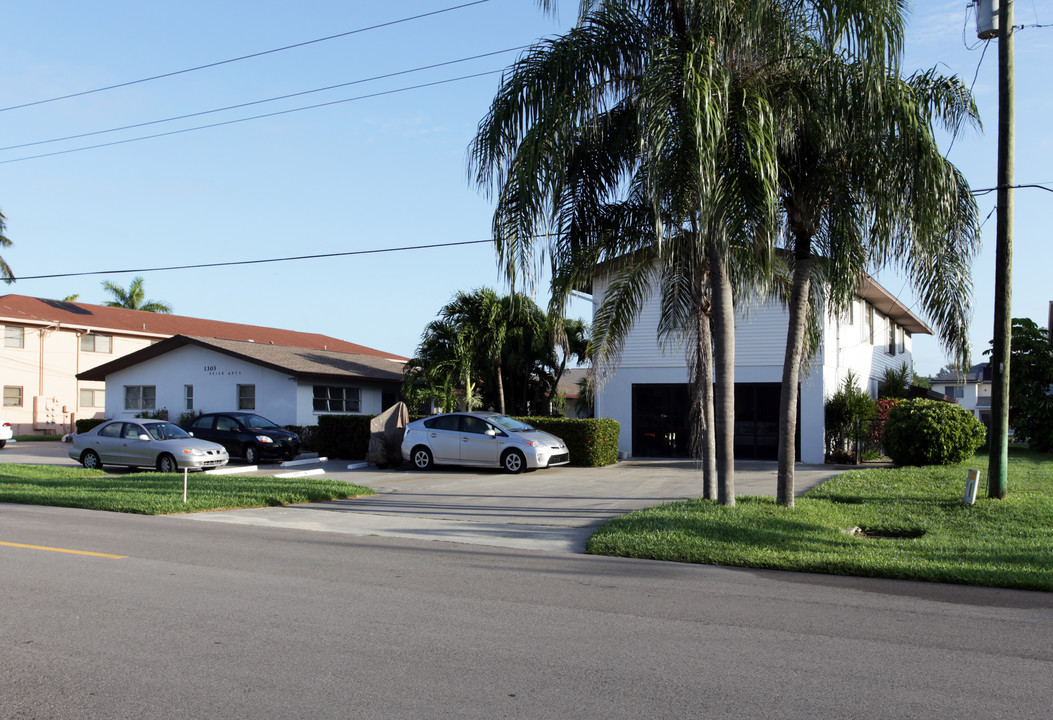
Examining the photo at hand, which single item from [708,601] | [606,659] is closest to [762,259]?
[708,601]

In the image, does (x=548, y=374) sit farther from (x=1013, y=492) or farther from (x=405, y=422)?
(x=1013, y=492)

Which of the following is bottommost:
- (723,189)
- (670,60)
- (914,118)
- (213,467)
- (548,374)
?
(213,467)

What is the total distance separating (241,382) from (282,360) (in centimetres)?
195

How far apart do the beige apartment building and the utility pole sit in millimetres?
30978

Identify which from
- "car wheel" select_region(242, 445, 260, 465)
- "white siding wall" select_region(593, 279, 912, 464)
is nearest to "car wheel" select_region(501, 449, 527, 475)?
"white siding wall" select_region(593, 279, 912, 464)

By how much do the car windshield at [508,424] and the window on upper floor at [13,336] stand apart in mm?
30603

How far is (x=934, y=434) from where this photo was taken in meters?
18.3

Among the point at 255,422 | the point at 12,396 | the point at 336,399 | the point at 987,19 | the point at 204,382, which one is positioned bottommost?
the point at 255,422

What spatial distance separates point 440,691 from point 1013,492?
42.9ft

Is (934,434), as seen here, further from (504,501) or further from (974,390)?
(974,390)

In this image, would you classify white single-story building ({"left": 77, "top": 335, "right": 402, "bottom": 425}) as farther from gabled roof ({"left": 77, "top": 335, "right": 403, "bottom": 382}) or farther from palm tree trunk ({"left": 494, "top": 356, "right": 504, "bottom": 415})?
palm tree trunk ({"left": 494, "top": 356, "right": 504, "bottom": 415})

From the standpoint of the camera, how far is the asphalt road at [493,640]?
190 inches

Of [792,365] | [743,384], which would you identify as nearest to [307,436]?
[743,384]

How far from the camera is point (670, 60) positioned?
11.1 metres
